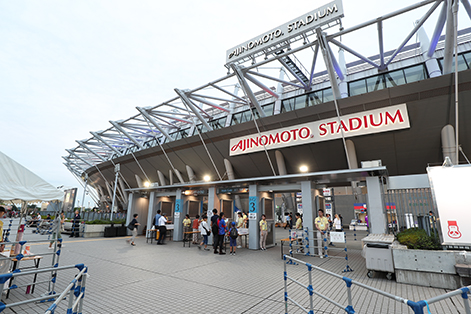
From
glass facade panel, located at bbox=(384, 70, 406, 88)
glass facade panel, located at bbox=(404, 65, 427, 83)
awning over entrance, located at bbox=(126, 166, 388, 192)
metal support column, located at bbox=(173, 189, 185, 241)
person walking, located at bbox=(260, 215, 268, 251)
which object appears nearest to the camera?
awning over entrance, located at bbox=(126, 166, 388, 192)

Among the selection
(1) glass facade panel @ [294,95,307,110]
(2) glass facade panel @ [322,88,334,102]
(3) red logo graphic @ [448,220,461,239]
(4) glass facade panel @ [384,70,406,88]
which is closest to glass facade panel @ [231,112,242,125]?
(1) glass facade panel @ [294,95,307,110]

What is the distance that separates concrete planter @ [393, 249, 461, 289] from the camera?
20.2 ft

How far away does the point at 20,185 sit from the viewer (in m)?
6.68

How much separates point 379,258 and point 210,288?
16.5ft

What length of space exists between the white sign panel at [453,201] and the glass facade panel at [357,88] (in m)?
12.3

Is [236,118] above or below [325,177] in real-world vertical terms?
above

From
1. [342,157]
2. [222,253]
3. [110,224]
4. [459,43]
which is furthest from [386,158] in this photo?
[110,224]

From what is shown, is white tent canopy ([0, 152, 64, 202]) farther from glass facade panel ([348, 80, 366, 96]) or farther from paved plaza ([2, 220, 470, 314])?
glass facade panel ([348, 80, 366, 96])

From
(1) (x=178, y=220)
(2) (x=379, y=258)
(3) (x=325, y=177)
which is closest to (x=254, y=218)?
(3) (x=325, y=177)

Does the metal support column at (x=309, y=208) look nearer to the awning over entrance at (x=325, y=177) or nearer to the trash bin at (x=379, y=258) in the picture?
the awning over entrance at (x=325, y=177)

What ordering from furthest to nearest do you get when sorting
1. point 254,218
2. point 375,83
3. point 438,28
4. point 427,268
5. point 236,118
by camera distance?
point 236,118 < point 375,83 < point 438,28 < point 254,218 < point 427,268

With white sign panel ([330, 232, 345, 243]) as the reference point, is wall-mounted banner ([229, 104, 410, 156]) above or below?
above

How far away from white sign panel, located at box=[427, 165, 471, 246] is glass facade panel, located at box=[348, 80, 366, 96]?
12.3 m

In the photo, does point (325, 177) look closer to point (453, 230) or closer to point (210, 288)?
point (453, 230)
